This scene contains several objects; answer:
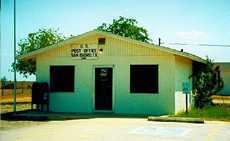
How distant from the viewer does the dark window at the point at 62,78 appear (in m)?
19.6

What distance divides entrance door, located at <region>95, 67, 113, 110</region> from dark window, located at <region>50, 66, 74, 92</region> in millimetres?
1288

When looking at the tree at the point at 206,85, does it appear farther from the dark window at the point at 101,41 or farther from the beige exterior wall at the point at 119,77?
the dark window at the point at 101,41

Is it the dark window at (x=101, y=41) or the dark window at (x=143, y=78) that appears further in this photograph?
the dark window at (x=101, y=41)

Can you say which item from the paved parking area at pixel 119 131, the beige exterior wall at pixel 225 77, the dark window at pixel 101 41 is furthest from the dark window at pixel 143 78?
the beige exterior wall at pixel 225 77

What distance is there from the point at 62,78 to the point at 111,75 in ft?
8.15

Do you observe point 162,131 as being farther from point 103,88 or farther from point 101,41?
point 101,41

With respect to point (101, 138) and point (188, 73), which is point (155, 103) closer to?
point (188, 73)

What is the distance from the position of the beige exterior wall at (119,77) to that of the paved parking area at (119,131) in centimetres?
305

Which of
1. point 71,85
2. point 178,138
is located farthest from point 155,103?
point 178,138

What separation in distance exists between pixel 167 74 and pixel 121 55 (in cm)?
229

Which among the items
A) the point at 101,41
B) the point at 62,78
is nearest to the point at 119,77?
the point at 101,41

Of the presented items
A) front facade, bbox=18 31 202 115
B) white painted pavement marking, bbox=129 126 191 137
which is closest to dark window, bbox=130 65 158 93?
front facade, bbox=18 31 202 115

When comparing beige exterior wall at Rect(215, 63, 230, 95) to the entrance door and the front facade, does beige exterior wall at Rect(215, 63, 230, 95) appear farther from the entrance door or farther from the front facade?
the entrance door

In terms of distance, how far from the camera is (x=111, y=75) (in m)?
19.0
